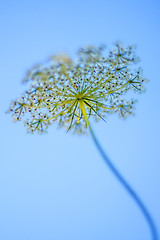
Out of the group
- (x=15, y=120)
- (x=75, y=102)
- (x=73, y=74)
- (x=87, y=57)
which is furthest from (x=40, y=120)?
(x=87, y=57)

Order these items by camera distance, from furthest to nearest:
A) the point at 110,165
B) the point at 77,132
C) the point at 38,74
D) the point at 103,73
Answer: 1. the point at 77,132
2. the point at 103,73
3. the point at 38,74
4. the point at 110,165

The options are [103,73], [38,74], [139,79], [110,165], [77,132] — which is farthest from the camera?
[77,132]

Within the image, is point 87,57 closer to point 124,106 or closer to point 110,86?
point 110,86

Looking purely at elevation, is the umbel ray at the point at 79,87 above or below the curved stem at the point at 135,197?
above

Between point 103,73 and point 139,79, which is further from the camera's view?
point 139,79

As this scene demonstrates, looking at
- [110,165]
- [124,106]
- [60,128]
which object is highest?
[60,128]

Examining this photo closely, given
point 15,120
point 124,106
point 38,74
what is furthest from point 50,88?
point 124,106

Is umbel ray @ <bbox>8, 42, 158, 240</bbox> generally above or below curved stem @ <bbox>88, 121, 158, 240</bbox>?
above

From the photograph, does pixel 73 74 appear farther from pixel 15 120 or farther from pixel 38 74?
pixel 15 120

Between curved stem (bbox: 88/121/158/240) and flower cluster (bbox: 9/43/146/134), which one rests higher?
flower cluster (bbox: 9/43/146/134)

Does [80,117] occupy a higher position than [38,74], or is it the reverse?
[38,74]
